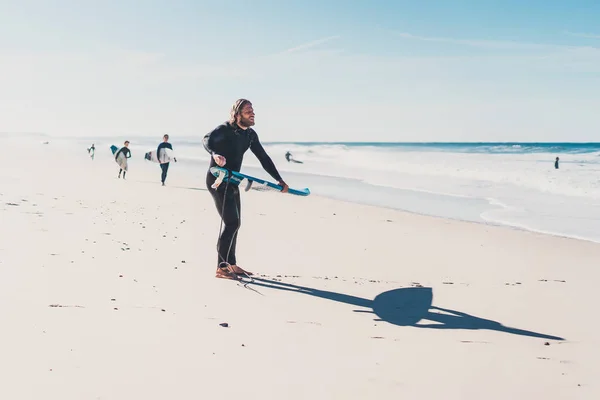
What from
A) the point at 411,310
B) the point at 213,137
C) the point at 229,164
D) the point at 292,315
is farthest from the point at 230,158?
the point at 411,310

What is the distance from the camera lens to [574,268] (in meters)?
6.94

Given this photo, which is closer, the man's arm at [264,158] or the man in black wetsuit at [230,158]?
the man in black wetsuit at [230,158]

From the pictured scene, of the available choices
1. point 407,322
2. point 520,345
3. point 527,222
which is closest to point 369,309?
point 407,322

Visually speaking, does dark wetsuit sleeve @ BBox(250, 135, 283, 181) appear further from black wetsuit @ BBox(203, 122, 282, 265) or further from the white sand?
the white sand

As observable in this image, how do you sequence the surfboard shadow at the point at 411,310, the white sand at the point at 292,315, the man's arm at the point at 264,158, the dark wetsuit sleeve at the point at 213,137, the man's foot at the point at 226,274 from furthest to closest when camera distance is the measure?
the man's arm at the point at 264,158 → the man's foot at the point at 226,274 → the dark wetsuit sleeve at the point at 213,137 → the surfboard shadow at the point at 411,310 → the white sand at the point at 292,315

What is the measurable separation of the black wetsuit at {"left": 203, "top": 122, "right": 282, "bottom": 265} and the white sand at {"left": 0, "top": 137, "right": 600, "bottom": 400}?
545 mm

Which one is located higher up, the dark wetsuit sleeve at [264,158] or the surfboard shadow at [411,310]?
the dark wetsuit sleeve at [264,158]

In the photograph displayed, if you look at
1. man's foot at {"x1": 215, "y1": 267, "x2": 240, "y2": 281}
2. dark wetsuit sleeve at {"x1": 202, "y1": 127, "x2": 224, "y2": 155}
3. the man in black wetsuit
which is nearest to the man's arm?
the man in black wetsuit

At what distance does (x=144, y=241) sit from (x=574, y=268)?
6047 mm

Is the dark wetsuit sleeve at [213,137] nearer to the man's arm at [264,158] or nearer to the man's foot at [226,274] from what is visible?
the man's arm at [264,158]

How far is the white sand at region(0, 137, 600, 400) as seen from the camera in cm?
333

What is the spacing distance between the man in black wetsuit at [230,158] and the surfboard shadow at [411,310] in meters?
0.46

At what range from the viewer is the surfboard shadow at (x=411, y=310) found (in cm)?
459

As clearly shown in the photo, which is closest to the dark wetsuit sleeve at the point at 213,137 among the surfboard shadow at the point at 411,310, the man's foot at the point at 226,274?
the man's foot at the point at 226,274
